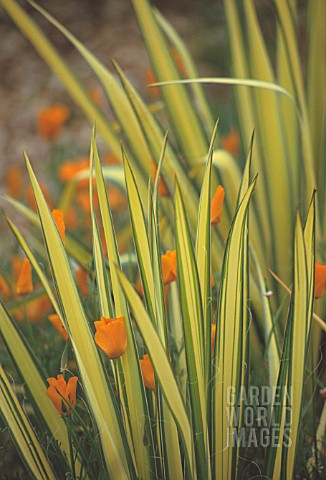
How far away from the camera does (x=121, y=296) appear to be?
0.93 meters

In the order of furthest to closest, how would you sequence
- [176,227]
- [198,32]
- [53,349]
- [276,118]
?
[198,32]
[276,118]
[53,349]
[176,227]

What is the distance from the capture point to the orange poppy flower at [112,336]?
84 centimetres

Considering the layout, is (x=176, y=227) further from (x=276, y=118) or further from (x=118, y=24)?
(x=118, y=24)

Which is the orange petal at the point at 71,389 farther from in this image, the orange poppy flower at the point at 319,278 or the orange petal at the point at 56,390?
the orange poppy flower at the point at 319,278

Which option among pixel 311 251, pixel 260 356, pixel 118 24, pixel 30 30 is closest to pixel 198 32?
pixel 118 24

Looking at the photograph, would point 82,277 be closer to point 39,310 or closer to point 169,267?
point 39,310

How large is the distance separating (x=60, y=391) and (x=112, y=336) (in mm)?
119

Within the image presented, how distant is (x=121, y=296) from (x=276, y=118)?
0.68 m

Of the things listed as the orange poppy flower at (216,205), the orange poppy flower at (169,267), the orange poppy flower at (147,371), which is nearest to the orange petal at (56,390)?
the orange poppy flower at (147,371)

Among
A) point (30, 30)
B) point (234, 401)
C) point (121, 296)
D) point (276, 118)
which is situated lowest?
point (234, 401)

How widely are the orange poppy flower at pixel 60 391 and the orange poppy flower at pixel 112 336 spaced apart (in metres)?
0.07

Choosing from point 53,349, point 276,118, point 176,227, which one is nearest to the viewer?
point 176,227

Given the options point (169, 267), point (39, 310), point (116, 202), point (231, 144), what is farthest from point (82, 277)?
point (116, 202)

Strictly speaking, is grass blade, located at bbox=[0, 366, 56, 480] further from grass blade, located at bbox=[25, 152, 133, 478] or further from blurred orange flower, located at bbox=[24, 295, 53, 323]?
blurred orange flower, located at bbox=[24, 295, 53, 323]
